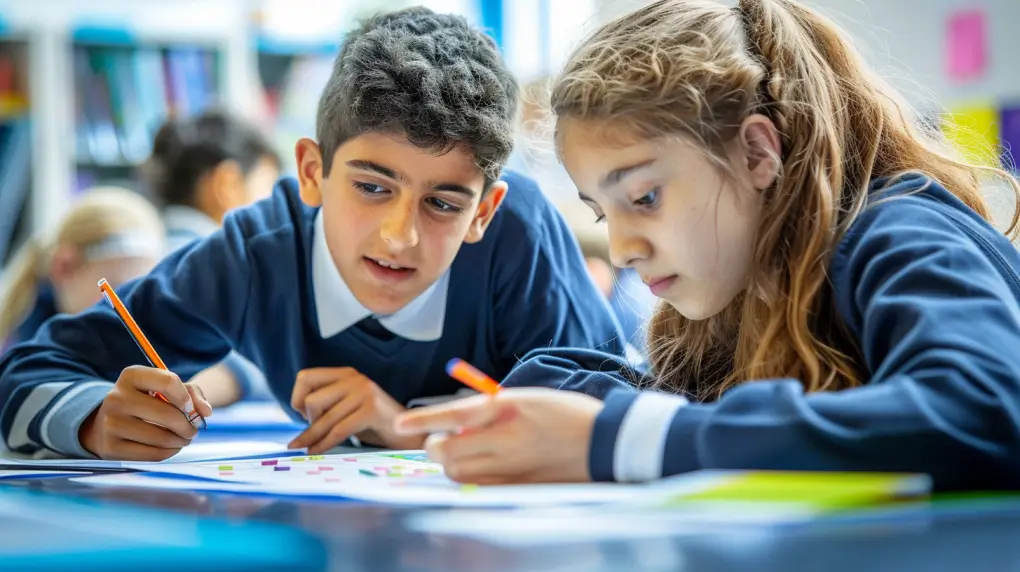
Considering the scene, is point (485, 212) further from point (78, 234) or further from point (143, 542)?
point (78, 234)

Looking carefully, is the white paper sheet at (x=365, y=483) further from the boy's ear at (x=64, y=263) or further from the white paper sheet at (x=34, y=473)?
the boy's ear at (x=64, y=263)

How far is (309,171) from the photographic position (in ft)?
4.21

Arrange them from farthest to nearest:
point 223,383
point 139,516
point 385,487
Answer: point 223,383 < point 385,487 < point 139,516

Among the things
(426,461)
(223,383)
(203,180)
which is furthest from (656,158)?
(203,180)

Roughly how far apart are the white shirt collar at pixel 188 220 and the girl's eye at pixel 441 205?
160cm

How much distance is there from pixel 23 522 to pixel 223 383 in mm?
1287

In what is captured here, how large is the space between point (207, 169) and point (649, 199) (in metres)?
2.09

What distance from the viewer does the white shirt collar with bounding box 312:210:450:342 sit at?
1.31 m

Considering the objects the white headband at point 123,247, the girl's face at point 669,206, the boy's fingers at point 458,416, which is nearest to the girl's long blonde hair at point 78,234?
the white headband at point 123,247

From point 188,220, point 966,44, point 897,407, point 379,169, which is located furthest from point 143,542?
point 966,44

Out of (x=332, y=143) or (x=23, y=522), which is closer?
(x=23, y=522)

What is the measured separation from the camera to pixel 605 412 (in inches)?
27.6

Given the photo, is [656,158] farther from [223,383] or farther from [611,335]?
[223,383]

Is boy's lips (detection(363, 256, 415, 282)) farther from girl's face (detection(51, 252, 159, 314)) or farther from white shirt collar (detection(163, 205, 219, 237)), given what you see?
white shirt collar (detection(163, 205, 219, 237))
